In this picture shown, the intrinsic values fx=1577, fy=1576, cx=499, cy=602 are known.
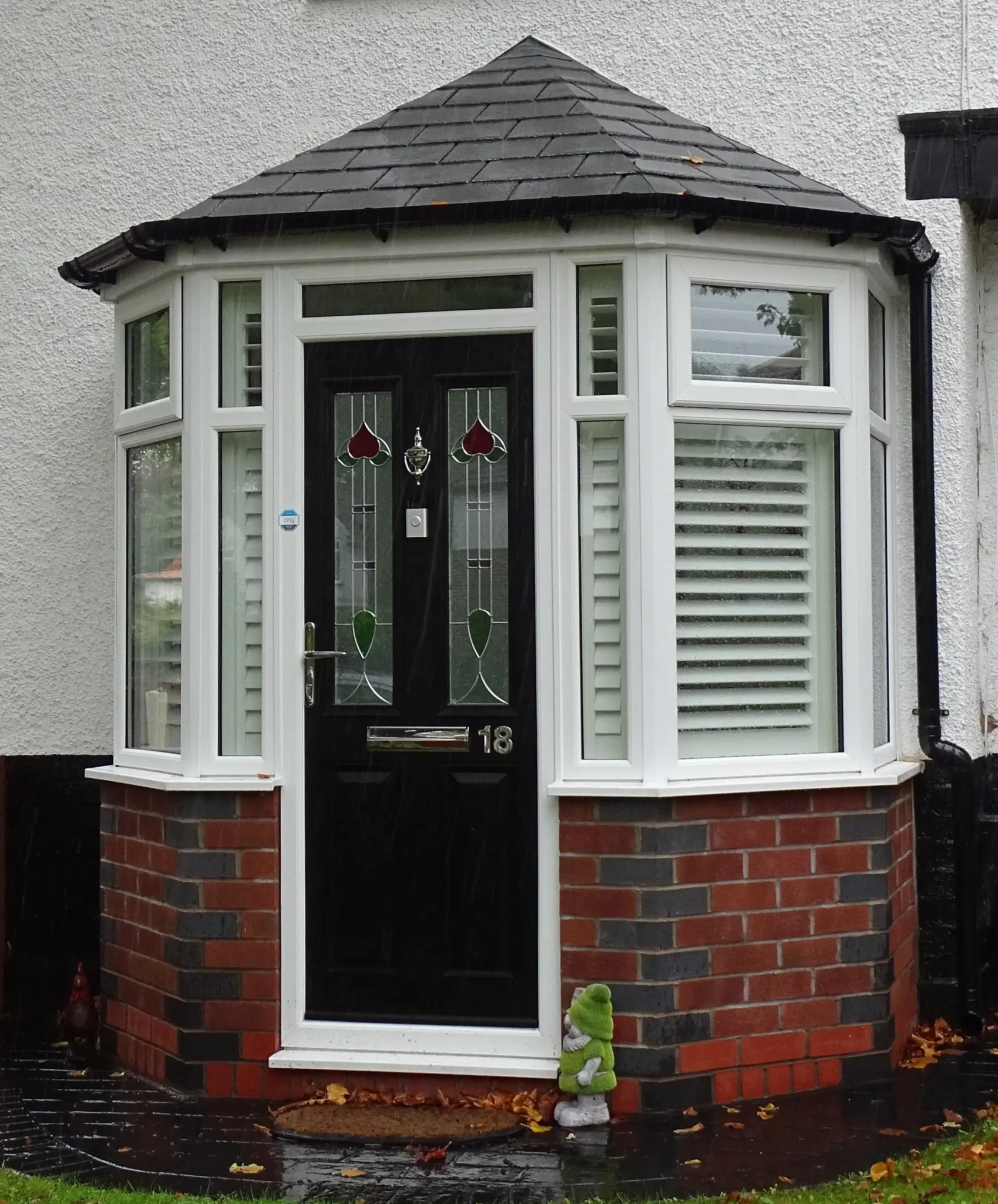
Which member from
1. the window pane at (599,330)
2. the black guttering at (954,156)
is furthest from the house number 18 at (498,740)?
the black guttering at (954,156)

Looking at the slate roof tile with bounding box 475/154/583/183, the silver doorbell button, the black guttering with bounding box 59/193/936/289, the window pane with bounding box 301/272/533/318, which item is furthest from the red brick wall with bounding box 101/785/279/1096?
the slate roof tile with bounding box 475/154/583/183

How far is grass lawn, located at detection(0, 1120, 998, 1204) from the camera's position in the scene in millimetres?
4578

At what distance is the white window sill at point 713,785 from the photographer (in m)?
5.59

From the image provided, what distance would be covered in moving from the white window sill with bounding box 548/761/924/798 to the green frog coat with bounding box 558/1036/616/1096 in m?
0.85

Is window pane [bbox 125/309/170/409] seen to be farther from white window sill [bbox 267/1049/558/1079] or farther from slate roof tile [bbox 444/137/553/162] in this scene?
white window sill [bbox 267/1049/558/1079]

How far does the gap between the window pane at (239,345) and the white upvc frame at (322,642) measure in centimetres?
Answer: 14

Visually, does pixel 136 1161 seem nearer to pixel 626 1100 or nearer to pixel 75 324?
pixel 626 1100

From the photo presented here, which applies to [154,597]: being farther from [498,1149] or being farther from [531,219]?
[498,1149]

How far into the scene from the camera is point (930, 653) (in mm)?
6551

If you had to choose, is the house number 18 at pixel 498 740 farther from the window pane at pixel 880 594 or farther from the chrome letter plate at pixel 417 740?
the window pane at pixel 880 594

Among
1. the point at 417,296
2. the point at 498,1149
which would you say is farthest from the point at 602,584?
the point at 498,1149

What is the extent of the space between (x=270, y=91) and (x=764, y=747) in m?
3.86

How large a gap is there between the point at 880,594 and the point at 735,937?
163 cm

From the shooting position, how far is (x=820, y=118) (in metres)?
6.83
